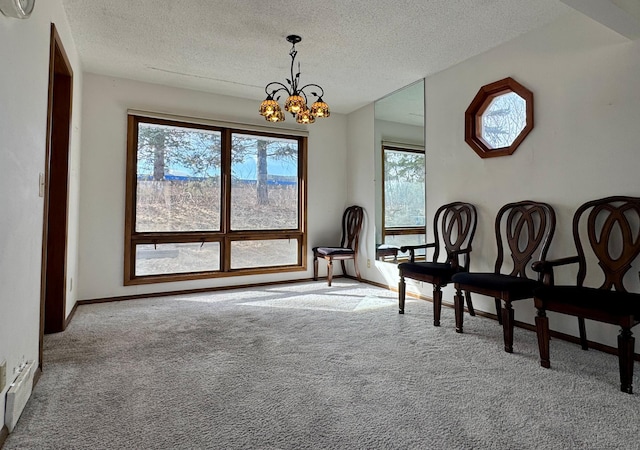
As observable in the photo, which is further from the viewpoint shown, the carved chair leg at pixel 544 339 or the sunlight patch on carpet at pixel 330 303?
the sunlight patch on carpet at pixel 330 303

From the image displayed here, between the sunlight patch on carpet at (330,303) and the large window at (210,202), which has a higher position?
the large window at (210,202)

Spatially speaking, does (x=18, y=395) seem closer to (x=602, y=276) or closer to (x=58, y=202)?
(x=58, y=202)

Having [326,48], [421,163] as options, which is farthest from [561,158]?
[326,48]

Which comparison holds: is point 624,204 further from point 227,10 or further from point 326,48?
point 227,10

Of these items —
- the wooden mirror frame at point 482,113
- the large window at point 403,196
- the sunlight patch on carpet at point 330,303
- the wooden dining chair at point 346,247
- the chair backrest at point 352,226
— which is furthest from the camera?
the chair backrest at point 352,226

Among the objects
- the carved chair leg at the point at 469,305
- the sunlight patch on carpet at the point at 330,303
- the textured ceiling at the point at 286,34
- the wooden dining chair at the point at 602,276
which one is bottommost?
the sunlight patch on carpet at the point at 330,303

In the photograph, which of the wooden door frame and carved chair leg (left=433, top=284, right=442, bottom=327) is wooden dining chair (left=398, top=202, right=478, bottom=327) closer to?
carved chair leg (left=433, top=284, right=442, bottom=327)

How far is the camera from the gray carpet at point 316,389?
1513 millimetres

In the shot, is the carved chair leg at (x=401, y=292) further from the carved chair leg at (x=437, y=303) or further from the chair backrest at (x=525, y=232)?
the chair backrest at (x=525, y=232)

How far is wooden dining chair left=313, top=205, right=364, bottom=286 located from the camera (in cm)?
473

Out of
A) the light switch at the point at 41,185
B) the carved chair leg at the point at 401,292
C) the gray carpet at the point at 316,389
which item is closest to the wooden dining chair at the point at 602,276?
the gray carpet at the point at 316,389

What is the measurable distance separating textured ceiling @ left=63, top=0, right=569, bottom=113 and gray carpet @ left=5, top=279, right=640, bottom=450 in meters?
2.48

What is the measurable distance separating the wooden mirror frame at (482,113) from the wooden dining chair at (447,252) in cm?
56

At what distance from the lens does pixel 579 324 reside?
253cm
